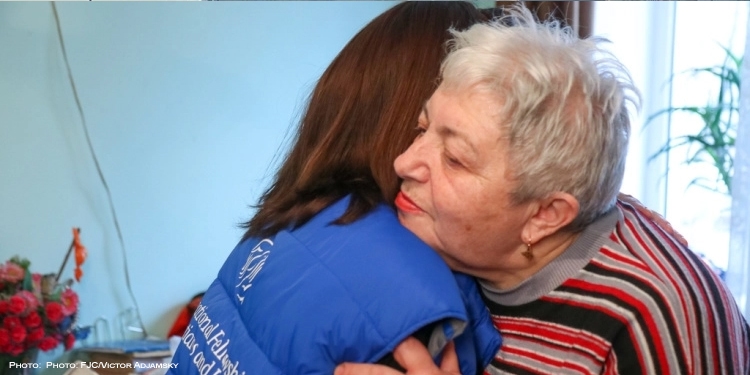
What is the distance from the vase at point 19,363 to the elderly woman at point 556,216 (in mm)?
1100

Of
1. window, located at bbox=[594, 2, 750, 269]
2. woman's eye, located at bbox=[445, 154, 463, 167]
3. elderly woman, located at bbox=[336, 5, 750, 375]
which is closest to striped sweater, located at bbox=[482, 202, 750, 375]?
elderly woman, located at bbox=[336, 5, 750, 375]

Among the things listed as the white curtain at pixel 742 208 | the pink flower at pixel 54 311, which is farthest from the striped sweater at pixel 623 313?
the pink flower at pixel 54 311

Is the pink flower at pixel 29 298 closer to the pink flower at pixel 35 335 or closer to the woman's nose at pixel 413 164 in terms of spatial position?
the pink flower at pixel 35 335

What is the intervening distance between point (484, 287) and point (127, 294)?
4.25 ft

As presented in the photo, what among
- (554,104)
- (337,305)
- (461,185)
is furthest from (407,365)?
(554,104)

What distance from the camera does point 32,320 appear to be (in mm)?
1663

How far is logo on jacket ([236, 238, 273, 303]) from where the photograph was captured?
3.55ft

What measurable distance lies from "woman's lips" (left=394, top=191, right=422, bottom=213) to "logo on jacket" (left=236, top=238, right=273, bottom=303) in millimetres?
213

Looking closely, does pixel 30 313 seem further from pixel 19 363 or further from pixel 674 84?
pixel 674 84

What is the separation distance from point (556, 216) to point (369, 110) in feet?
1.13

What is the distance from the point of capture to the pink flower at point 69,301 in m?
1.74

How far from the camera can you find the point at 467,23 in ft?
3.92

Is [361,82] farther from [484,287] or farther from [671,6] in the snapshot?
[671,6]

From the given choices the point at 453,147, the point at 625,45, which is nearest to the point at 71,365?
the point at 453,147
